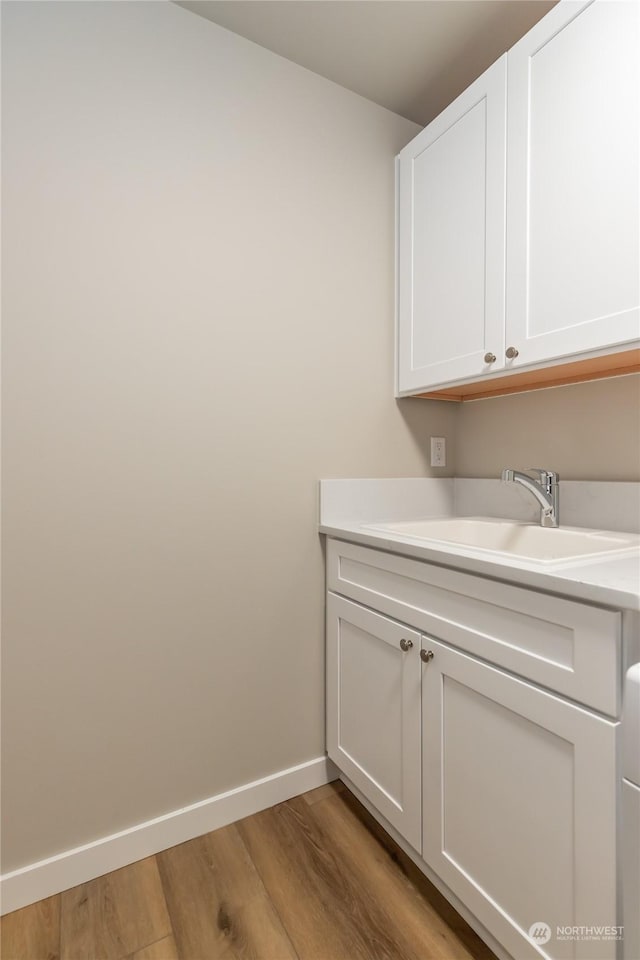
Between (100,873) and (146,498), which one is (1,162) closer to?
(146,498)

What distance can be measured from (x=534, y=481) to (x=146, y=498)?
1132 mm

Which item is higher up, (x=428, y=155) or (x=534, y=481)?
(x=428, y=155)

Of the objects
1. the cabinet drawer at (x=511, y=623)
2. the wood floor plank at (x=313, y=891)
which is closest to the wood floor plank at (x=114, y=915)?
the wood floor plank at (x=313, y=891)

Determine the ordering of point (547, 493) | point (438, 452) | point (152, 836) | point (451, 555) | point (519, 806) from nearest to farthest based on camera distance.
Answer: point (519, 806), point (451, 555), point (152, 836), point (547, 493), point (438, 452)

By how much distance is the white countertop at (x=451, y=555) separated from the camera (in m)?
0.75

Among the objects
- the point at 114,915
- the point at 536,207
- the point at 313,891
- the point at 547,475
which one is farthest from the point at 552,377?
the point at 114,915

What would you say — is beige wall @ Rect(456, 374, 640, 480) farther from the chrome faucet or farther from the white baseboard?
the white baseboard

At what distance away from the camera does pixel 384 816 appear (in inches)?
50.8

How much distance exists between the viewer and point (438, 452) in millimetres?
1861

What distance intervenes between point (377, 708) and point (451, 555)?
568 millimetres

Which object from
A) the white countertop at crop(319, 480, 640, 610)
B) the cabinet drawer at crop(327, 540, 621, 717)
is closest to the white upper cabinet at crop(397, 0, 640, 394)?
the white countertop at crop(319, 480, 640, 610)

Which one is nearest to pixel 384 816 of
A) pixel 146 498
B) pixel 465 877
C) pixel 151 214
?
pixel 465 877

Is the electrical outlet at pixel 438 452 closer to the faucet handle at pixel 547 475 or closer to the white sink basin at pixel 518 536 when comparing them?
the white sink basin at pixel 518 536

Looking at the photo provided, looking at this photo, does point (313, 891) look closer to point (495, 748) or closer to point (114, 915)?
point (114, 915)
